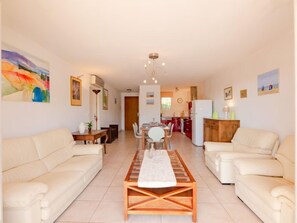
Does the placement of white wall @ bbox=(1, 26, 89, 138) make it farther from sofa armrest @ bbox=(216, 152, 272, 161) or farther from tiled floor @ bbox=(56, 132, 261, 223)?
sofa armrest @ bbox=(216, 152, 272, 161)

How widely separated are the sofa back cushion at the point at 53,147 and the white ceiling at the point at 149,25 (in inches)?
59.9

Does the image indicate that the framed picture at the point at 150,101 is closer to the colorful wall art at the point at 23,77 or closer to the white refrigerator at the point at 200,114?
the white refrigerator at the point at 200,114

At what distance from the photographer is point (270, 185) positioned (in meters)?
2.00

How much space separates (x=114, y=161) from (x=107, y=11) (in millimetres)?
3207

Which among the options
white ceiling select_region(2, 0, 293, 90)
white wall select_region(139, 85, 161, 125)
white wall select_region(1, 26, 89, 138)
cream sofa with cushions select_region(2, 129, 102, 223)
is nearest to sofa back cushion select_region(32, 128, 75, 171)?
cream sofa with cushions select_region(2, 129, 102, 223)

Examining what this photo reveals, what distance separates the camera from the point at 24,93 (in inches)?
107

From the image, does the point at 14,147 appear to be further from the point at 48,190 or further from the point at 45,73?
the point at 45,73

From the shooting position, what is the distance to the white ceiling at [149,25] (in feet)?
6.38

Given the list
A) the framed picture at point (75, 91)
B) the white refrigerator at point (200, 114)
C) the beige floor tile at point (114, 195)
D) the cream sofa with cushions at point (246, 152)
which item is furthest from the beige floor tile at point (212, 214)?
the white refrigerator at point (200, 114)

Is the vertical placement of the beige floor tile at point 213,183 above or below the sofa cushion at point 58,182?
below

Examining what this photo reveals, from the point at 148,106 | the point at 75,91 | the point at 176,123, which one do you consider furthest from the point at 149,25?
the point at 176,123

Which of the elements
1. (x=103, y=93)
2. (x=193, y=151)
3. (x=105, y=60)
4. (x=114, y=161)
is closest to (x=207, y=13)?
(x=105, y=60)

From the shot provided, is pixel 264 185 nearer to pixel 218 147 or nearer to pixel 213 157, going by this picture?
pixel 213 157

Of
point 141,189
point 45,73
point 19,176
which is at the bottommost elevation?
point 141,189
